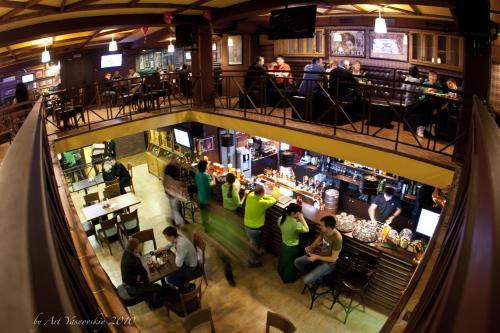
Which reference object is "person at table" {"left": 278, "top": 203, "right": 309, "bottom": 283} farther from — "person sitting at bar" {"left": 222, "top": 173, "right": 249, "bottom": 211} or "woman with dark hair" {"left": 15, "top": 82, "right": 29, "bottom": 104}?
"woman with dark hair" {"left": 15, "top": 82, "right": 29, "bottom": 104}

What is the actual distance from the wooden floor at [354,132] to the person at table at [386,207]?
3.64ft

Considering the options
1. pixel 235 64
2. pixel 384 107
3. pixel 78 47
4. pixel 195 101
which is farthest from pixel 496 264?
pixel 78 47

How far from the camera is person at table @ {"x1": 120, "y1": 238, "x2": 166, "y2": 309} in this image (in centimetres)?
596

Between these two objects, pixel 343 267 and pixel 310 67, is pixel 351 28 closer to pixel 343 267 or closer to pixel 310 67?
pixel 310 67

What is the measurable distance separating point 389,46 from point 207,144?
5776 millimetres

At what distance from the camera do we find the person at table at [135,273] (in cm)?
596

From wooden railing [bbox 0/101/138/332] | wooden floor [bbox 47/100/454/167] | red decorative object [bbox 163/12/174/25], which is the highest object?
red decorative object [bbox 163/12/174/25]

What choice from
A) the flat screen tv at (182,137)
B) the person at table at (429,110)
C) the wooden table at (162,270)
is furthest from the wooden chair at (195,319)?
the flat screen tv at (182,137)

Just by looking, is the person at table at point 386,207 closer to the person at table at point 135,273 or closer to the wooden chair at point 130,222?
the person at table at point 135,273

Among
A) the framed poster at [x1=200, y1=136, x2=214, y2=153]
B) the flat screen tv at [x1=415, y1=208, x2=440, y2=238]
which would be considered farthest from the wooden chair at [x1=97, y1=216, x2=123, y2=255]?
the flat screen tv at [x1=415, y1=208, x2=440, y2=238]

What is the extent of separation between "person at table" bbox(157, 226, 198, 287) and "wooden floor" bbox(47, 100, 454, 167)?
11.3 feet

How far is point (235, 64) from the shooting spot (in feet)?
43.7

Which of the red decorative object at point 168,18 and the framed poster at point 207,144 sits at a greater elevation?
the red decorative object at point 168,18

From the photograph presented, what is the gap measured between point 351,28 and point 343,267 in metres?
6.98
